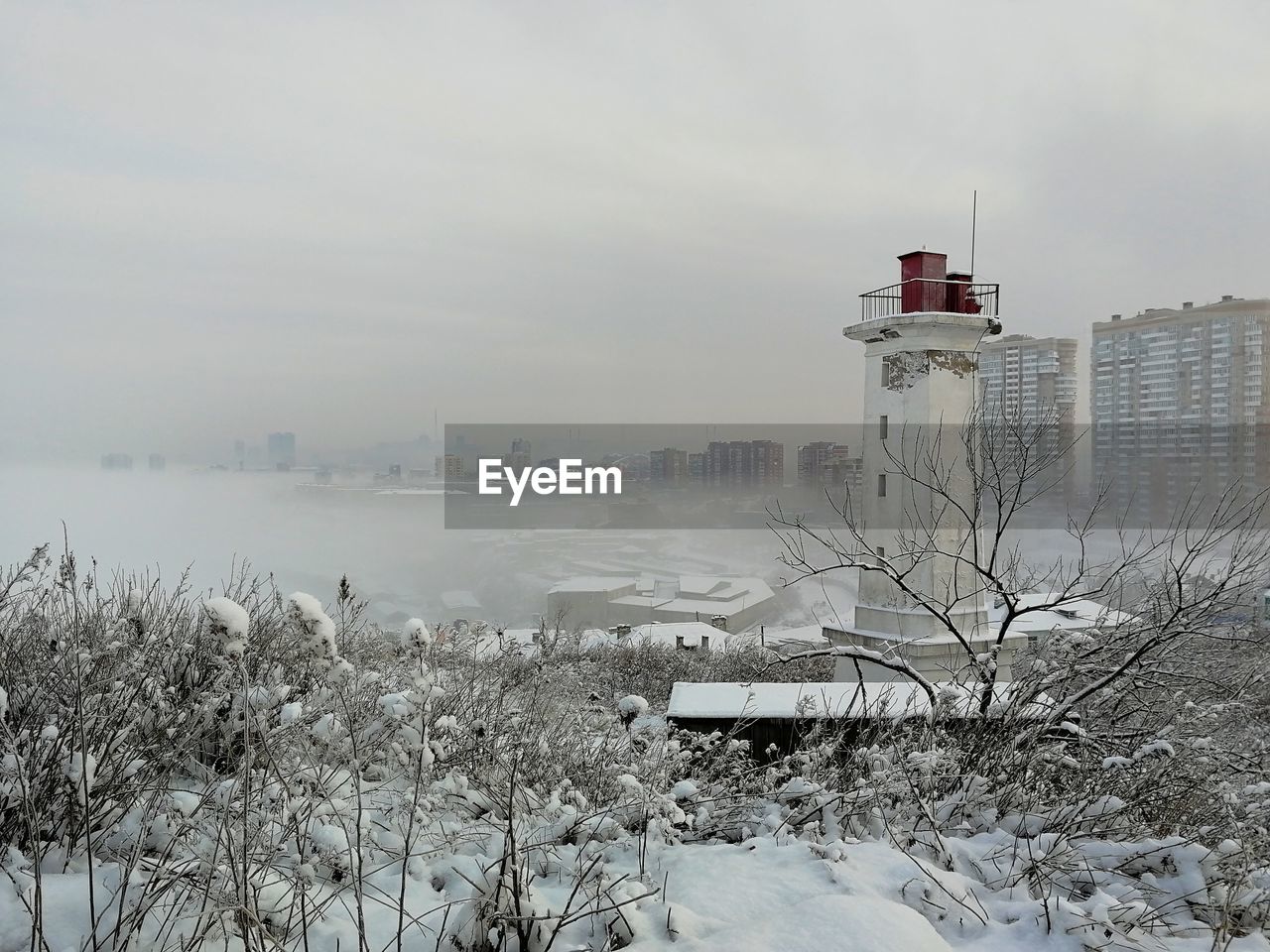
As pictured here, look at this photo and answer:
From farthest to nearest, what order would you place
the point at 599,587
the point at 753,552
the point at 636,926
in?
the point at 753,552, the point at 599,587, the point at 636,926

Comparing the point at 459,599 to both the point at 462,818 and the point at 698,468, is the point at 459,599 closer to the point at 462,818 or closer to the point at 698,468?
the point at 698,468

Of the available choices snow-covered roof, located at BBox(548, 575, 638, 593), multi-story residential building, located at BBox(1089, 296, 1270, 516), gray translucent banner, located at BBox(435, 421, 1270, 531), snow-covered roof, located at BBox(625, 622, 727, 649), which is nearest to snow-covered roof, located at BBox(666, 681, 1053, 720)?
gray translucent banner, located at BBox(435, 421, 1270, 531)

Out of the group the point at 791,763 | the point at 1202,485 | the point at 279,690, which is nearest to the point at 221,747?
the point at 279,690

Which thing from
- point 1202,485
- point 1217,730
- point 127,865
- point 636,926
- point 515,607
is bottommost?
point 515,607

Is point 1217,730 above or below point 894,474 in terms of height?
below

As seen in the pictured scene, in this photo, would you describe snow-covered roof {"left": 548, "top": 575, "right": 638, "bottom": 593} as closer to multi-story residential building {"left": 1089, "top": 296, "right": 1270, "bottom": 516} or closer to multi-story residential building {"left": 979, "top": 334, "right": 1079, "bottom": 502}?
multi-story residential building {"left": 1089, "top": 296, "right": 1270, "bottom": 516}

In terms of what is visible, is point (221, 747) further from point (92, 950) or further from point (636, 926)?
point (636, 926)

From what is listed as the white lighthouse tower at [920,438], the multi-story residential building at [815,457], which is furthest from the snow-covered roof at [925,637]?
the multi-story residential building at [815,457]
